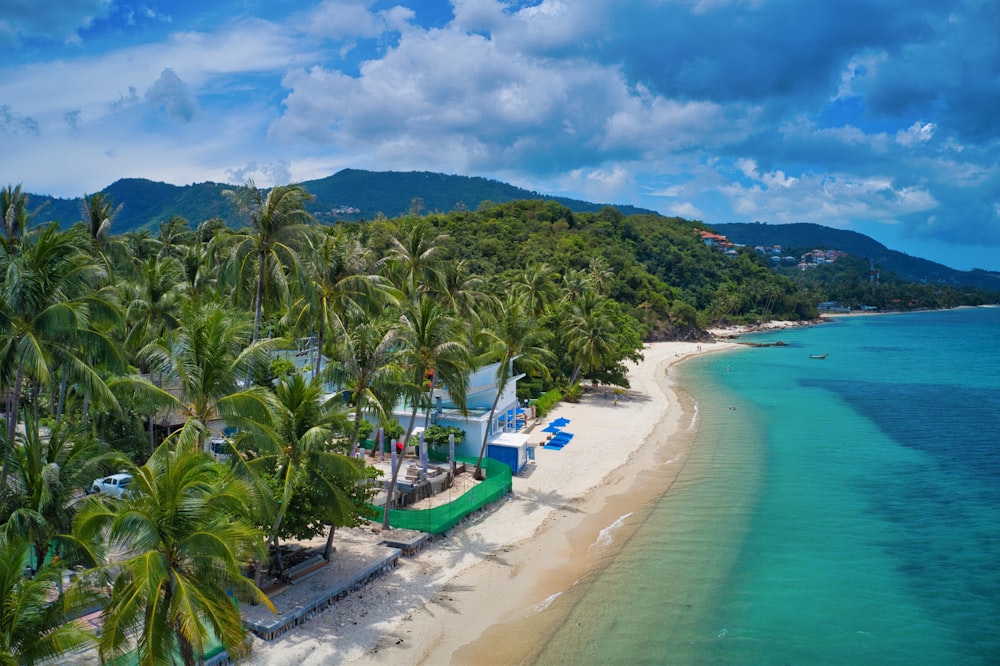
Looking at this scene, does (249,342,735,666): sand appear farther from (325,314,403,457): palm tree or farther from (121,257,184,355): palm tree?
(121,257,184,355): palm tree

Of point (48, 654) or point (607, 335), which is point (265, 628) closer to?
point (48, 654)

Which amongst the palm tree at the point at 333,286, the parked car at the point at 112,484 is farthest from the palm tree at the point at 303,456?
the palm tree at the point at 333,286

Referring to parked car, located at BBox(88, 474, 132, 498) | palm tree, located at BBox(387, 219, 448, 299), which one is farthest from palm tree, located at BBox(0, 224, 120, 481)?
palm tree, located at BBox(387, 219, 448, 299)

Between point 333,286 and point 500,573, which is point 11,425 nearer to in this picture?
point 333,286

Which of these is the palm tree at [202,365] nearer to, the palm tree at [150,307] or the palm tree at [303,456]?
the palm tree at [303,456]

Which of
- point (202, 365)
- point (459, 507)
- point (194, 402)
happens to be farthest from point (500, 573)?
point (202, 365)

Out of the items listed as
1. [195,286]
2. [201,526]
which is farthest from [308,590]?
[195,286]
